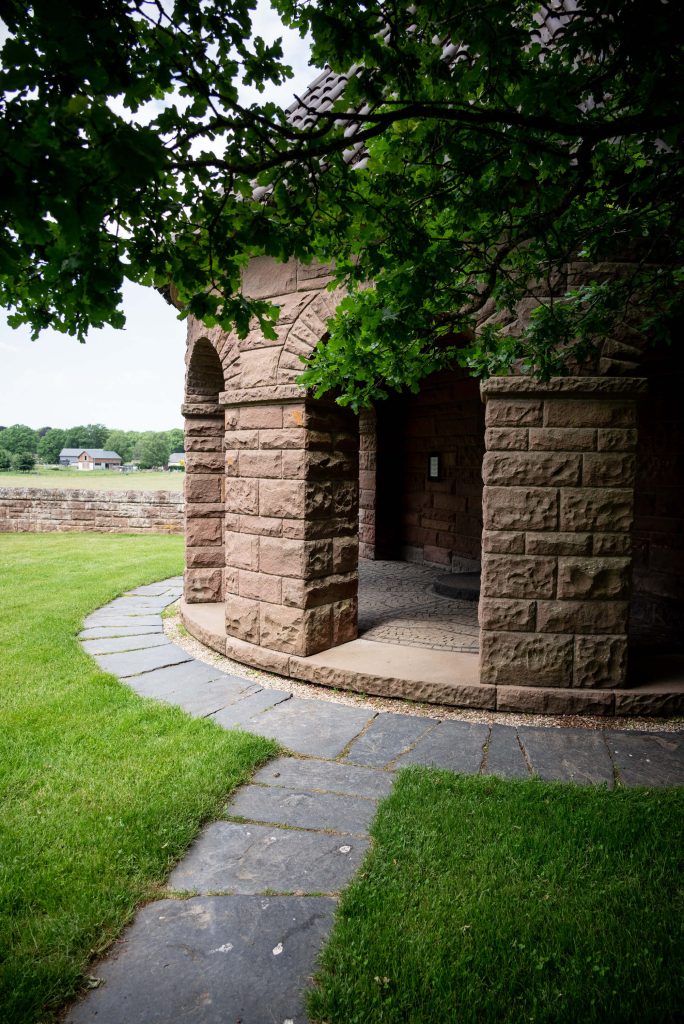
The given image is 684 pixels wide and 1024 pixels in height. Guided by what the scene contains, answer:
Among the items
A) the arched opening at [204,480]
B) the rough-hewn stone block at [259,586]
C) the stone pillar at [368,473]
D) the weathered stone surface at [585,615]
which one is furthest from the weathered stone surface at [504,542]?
the stone pillar at [368,473]

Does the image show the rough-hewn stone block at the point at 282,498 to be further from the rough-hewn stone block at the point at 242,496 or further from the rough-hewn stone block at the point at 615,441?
the rough-hewn stone block at the point at 615,441

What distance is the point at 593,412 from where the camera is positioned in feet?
13.2

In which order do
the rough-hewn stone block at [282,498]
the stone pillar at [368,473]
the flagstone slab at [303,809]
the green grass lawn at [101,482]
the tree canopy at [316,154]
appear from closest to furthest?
the tree canopy at [316,154] → the flagstone slab at [303,809] → the rough-hewn stone block at [282,498] → the stone pillar at [368,473] → the green grass lawn at [101,482]

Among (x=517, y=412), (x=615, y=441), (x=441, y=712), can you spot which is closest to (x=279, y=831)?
(x=441, y=712)

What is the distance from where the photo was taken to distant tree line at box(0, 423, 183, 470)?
8419 cm

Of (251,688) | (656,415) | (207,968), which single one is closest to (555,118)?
(207,968)

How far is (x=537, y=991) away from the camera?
6.06 ft

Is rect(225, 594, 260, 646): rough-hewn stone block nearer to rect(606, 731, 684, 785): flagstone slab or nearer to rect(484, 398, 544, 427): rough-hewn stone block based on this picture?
→ rect(484, 398, 544, 427): rough-hewn stone block

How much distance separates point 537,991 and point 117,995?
1.31 meters

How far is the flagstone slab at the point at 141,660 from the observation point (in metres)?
5.05

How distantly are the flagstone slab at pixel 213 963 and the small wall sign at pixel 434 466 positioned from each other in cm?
769

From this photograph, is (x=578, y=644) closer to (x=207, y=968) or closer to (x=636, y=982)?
(x=636, y=982)

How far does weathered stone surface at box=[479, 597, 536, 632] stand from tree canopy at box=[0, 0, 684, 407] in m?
2.06

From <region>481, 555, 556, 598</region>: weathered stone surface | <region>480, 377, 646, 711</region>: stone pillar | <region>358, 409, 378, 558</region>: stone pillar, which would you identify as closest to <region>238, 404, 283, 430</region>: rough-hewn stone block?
<region>480, 377, 646, 711</region>: stone pillar
